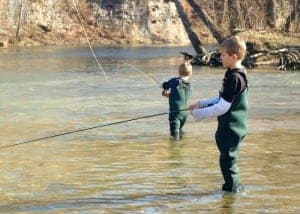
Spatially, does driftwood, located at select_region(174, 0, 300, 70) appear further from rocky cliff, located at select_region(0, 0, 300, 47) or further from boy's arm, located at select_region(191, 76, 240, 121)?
rocky cliff, located at select_region(0, 0, 300, 47)

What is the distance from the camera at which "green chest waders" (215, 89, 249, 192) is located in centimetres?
708

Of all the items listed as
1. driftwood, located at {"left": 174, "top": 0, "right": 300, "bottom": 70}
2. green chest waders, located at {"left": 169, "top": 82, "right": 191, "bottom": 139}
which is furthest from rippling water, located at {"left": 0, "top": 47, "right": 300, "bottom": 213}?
driftwood, located at {"left": 174, "top": 0, "right": 300, "bottom": 70}

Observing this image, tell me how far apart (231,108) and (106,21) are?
61914mm

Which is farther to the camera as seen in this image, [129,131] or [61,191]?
[129,131]

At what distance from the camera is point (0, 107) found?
51.3 ft

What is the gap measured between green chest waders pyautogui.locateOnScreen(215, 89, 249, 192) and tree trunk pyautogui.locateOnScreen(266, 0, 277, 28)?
141 feet

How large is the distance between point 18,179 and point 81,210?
1.58 m

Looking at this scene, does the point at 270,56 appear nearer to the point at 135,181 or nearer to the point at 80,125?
the point at 80,125

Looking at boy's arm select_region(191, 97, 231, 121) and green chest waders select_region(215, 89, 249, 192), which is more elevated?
boy's arm select_region(191, 97, 231, 121)

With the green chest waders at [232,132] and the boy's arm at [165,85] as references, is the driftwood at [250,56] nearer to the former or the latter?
the boy's arm at [165,85]

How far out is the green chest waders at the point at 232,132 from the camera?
708 cm

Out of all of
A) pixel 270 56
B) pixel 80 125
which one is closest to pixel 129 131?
pixel 80 125

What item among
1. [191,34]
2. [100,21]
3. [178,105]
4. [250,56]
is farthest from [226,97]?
[100,21]

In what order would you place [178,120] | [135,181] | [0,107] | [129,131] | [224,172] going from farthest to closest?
[0,107], [129,131], [178,120], [135,181], [224,172]
